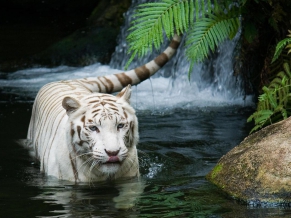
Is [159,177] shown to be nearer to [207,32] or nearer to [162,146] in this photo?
[162,146]

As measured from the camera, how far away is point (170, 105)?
355 inches

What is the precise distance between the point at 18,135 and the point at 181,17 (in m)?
2.28

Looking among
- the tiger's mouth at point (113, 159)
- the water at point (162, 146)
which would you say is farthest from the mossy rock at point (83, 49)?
the tiger's mouth at point (113, 159)

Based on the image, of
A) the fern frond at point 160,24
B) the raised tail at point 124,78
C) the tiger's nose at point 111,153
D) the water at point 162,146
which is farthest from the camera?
the raised tail at point 124,78

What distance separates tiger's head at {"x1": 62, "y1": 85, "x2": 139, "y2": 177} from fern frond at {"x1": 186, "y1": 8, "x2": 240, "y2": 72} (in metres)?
1.19

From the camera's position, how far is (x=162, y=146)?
6953mm

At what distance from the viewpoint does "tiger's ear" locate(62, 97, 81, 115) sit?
17.1ft

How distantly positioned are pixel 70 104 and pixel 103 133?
1.29 feet

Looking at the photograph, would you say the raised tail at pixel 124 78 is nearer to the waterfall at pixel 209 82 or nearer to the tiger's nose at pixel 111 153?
the tiger's nose at pixel 111 153

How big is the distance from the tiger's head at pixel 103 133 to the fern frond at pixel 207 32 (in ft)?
3.90

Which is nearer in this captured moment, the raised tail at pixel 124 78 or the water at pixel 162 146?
the water at pixel 162 146

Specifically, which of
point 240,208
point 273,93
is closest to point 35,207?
point 240,208

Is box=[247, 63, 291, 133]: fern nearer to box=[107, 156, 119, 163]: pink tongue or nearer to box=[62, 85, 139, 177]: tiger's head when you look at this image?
box=[62, 85, 139, 177]: tiger's head

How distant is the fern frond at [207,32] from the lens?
6.35 m
